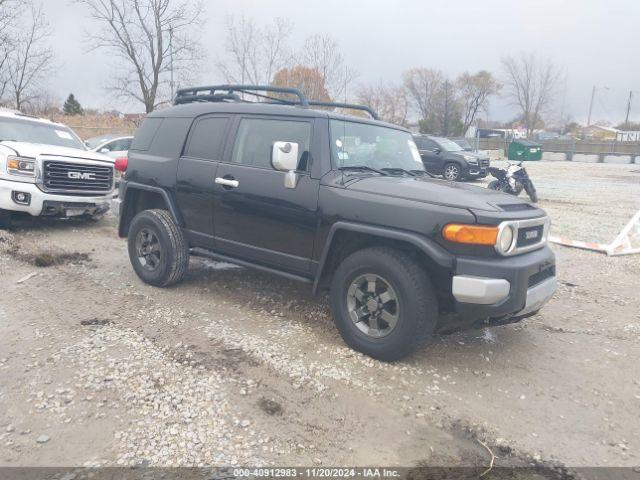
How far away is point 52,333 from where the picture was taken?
4.24 metres

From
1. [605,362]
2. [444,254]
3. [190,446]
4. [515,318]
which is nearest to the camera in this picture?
[190,446]

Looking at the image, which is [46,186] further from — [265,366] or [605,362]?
[605,362]

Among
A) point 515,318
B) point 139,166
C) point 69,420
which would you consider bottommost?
point 69,420

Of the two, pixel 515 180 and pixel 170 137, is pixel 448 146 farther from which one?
pixel 170 137

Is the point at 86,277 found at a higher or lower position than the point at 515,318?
lower

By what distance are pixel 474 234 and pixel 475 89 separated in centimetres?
5593

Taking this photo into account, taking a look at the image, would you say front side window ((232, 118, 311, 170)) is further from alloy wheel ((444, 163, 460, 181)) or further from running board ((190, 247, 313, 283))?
alloy wheel ((444, 163, 460, 181))

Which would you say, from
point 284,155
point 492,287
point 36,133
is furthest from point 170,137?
point 36,133

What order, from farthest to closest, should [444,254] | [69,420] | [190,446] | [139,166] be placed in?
[139,166], [444,254], [69,420], [190,446]

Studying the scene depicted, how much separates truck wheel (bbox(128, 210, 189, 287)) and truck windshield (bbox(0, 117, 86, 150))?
444 centimetres

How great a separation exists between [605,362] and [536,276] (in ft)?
3.44

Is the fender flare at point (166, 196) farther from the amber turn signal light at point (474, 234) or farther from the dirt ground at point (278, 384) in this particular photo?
the amber turn signal light at point (474, 234)

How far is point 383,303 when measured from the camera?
3.90 meters

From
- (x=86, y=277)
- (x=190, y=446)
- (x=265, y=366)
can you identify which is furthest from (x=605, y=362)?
(x=86, y=277)
